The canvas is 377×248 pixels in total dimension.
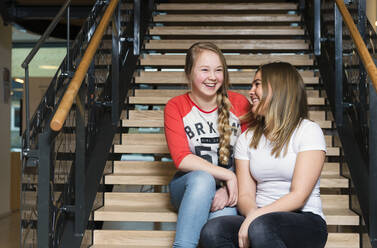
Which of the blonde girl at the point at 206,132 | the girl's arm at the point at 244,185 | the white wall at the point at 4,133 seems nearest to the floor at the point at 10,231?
the white wall at the point at 4,133

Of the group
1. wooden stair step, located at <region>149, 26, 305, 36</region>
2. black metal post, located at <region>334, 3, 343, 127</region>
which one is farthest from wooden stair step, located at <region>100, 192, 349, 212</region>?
wooden stair step, located at <region>149, 26, 305, 36</region>

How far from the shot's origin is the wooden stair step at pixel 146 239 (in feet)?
7.80

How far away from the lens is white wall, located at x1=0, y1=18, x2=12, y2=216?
5625 millimetres

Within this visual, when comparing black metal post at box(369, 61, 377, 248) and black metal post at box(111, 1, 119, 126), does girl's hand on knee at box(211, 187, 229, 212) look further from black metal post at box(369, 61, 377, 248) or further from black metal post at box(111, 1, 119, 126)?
black metal post at box(111, 1, 119, 126)

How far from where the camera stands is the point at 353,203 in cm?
255

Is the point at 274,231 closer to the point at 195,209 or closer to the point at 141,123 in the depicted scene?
the point at 195,209

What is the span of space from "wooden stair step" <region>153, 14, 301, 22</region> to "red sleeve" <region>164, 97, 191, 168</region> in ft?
9.09

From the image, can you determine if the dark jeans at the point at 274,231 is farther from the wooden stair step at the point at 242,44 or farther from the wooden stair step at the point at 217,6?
the wooden stair step at the point at 217,6

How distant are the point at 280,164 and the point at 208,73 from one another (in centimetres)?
55

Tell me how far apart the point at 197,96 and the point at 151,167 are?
2.88 ft

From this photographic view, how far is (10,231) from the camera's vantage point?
Answer: 4.86 metres

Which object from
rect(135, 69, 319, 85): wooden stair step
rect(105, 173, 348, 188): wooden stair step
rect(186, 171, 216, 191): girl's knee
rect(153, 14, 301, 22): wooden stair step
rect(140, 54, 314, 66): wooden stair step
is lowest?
rect(105, 173, 348, 188): wooden stair step

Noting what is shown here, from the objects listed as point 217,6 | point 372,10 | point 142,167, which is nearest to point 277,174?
point 142,167

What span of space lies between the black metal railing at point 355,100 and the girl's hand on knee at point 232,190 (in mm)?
679
